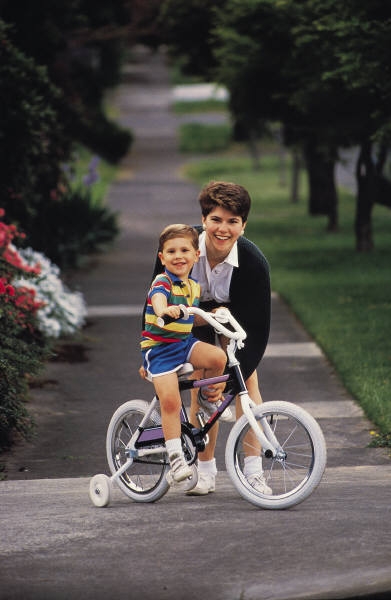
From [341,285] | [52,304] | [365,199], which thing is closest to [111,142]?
[365,199]

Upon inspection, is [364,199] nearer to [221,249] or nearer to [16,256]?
[16,256]

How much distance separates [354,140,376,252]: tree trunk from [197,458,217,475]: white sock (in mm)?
13951

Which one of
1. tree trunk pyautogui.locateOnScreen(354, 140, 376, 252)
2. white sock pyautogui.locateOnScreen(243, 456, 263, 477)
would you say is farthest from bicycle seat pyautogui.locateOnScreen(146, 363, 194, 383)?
tree trunk pyautogui.locateOnScreen(354, 140, 376, 252)

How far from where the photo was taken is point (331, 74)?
15.1m

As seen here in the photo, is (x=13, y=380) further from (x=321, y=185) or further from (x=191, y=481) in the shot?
(x=321, y=185)

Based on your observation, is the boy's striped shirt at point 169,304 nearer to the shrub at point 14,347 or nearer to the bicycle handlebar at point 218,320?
the bicycle handlebar at point 218,320

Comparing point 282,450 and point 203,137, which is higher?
point 282,450

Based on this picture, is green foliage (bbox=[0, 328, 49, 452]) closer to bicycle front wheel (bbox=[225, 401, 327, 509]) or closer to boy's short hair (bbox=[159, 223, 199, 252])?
bicycle front wheel (bbox=[225, 401, 327, 509])

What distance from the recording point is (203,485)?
248 inches

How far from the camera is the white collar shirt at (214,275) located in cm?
614

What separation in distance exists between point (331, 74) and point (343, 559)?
10919 mm

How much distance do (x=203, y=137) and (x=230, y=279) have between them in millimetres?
49495

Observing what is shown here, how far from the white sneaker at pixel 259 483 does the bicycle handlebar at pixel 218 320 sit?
24.2 inches

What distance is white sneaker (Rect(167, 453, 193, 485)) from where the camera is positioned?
5840 mm
